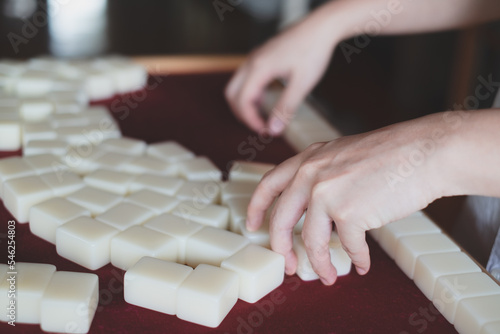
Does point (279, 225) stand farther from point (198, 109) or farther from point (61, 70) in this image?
point (61, 70)

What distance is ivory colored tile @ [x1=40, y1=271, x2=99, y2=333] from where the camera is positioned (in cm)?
97

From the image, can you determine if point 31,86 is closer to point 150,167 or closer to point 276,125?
point 150,167

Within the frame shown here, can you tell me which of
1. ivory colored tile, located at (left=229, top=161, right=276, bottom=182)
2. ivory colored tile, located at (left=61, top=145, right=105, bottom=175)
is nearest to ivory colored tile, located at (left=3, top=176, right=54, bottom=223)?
ivory colored tile, located at (left=61, top=145, right=105, bottom=175)

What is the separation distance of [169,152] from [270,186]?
0.54m

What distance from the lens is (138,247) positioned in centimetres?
115

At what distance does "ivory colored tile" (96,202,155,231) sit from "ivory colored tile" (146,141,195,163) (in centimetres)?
28

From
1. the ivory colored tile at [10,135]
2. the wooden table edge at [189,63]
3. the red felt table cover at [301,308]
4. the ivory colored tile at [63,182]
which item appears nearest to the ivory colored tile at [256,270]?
the red felt table cover at [301,308]

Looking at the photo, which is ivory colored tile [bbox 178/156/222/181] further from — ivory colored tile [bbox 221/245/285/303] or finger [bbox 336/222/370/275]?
finger [bbox 336/222/370/275]

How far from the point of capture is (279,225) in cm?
111

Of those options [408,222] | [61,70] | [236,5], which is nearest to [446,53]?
[236,5]

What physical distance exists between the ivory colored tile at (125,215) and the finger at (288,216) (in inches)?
12.1

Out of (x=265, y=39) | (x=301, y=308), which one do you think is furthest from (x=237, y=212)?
(x=265, y=39)

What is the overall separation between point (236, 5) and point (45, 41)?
7.68ft

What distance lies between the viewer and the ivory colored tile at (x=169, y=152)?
5.18ft
